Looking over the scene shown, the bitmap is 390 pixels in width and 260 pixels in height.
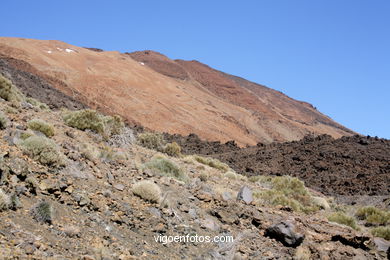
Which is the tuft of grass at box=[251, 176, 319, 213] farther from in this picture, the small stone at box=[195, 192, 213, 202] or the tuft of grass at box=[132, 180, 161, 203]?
the tuft of grass at box=[132, 180, 161, 203]

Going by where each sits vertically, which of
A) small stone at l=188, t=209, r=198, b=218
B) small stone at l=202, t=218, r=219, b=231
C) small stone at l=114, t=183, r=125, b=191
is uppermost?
small stone at l=114, t=183, r=125, b=191

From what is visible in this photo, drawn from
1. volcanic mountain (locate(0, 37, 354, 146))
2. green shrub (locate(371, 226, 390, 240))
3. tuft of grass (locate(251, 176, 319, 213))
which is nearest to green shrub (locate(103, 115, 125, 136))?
tuft of grass (locate(251, 176, 319, 213))

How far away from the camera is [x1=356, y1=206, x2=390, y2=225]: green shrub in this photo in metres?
12.7

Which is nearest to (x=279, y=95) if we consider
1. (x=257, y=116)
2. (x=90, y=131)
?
(x=257, y=116)

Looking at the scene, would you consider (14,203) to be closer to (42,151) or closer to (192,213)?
(42,151)

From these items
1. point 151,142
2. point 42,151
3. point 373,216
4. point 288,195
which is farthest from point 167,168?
point 151,142

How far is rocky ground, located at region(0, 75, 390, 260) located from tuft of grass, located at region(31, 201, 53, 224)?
0.02 metres

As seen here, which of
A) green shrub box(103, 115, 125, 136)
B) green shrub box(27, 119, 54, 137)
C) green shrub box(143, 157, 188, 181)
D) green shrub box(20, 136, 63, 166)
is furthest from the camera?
green shrub box(103, 115, 125, 136)

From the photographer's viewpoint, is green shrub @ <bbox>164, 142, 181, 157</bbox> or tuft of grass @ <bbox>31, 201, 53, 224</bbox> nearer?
tuft of grass @ <bbox>31, 201, 53, 224</bbox>

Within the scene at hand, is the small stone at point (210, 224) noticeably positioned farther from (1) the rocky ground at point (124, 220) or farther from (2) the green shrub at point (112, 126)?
(2) the green shrub at point (112, 126)

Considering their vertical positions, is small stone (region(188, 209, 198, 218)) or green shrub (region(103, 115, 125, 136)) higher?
green shrub (region(103, 115, 125, 136))

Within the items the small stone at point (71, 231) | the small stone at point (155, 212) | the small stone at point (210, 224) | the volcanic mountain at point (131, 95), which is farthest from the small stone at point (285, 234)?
the volcanic mountain at point (131, 95)

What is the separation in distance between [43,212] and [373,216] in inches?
457

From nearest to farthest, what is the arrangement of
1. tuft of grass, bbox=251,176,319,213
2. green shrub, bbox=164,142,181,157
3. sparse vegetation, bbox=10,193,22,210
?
sparse vegetation, bbox=10,193,22,210 < tuft of grass, bbox=251,176,319,213 < green shrub, bbox=164,142,181,157
